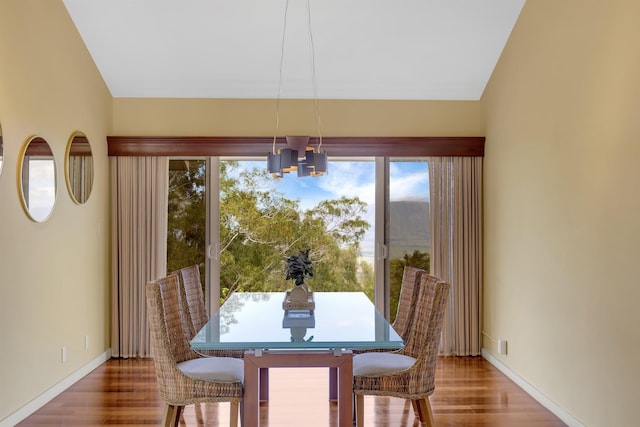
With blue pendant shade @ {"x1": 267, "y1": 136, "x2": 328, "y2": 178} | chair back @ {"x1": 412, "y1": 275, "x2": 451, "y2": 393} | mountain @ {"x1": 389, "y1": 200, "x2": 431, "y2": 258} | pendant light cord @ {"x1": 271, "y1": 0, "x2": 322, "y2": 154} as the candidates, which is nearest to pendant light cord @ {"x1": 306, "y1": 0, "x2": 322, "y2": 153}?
pendant light cord @ {"x1": 271, "y1": 0, "x2": 322, "y2": 154}

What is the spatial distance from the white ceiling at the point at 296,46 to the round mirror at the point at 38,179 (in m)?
1.29

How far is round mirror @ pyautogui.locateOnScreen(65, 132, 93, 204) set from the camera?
438cm

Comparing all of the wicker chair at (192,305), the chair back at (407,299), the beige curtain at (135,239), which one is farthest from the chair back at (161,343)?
the beige curtain at (135,239)

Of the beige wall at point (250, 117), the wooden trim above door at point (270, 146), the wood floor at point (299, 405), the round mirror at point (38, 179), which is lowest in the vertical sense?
the wood floor at point (299, 405)

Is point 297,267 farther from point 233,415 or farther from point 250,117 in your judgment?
point 250,117

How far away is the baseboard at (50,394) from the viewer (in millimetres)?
3484

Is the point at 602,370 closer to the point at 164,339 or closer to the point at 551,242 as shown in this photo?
the point at 551,242

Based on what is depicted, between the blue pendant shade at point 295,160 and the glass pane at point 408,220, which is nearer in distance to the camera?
the blue pendant shade at point 295,160

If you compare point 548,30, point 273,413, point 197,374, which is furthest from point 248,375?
point 548,30

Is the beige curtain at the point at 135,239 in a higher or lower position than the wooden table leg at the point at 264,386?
higher

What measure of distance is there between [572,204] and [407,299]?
1248 millimetres

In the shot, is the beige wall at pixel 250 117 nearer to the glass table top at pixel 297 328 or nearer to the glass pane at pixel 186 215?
the glass pane at pixel 186 215

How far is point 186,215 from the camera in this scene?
5.52 m

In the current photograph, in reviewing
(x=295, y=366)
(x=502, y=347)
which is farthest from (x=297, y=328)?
(x=502, y=347)
